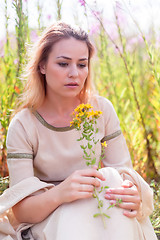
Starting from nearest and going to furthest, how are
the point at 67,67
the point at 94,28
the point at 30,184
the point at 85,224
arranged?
1. the point at 85,224
2. the point at 30,184
3. the point at 67,67
4. the point at 94,28

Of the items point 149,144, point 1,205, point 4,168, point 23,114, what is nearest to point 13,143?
point 23,114

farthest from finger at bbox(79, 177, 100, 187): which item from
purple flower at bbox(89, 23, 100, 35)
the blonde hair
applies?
purple flower at bbox(89, 23, 100, 35)

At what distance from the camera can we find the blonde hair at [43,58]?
1570 mm

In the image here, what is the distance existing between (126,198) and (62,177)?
0.35 metres

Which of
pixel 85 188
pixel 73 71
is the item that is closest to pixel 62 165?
pixel 85 188

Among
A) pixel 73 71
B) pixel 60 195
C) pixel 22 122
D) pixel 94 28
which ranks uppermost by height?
pixel 94 28

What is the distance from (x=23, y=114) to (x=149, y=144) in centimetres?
112

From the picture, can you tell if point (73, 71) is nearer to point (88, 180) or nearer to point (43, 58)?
point (43, 58)

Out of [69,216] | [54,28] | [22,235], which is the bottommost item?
[22,235]

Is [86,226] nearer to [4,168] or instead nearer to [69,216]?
[69,216]

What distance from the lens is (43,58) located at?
1.62 meters

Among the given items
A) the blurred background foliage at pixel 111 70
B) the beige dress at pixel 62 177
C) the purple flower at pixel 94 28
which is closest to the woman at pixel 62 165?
the beige dress at pixel 62 177

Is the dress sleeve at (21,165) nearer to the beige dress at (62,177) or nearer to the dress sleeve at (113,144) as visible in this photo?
the beige dress at (62,177)

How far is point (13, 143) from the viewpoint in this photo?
5.00 feet
